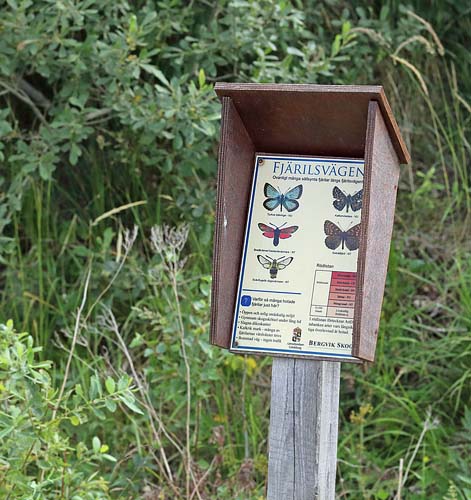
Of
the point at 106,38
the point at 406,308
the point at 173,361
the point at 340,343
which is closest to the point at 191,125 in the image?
the point at 106,38

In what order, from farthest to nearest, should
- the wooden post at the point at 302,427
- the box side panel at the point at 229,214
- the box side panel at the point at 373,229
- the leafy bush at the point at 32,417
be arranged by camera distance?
the leafy bush at the point at 32,417 < the wooden post at the point at 302,427 < the box side panel at the point at 229,214 < the box side panel at the point at 373,229

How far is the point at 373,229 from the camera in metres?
2.27

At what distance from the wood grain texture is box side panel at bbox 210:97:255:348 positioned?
0.04 meters

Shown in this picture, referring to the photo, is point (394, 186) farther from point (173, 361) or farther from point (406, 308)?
point (406, 308)

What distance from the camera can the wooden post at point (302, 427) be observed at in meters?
2.44

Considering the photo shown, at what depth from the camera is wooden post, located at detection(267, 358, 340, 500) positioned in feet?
8.02

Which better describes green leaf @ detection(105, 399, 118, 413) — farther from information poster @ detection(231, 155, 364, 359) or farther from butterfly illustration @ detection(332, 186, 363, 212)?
butterfly illustration @ detection(332, 186, 363, 212)

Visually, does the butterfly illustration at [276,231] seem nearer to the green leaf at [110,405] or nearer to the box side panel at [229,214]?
the box side panel at [229,214]

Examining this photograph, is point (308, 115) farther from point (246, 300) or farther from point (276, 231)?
point (246, 300)

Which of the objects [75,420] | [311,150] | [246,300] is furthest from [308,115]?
[75,420]

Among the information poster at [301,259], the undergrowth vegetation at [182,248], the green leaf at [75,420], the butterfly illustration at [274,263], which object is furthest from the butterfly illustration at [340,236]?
the undergrowth vegetation at [182,248]

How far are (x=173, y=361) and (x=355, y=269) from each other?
1.49 m

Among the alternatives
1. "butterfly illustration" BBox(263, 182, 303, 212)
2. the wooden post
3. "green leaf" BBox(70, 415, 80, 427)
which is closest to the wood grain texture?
"butterfly illustration" BBox(263, 182, 303, 212)

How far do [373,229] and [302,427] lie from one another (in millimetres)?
529
